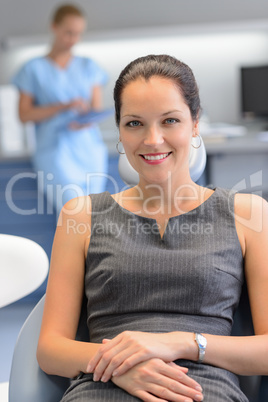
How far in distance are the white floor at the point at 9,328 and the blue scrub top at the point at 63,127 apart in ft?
2.33

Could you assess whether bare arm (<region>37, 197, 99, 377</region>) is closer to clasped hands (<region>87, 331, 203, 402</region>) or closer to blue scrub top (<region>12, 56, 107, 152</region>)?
clasped hands (<region>87, 331, 203, 402</region>)

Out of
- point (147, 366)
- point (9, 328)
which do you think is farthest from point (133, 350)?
point (9, 328)

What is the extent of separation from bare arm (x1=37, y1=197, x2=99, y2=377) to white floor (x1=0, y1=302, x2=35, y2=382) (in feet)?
3.87

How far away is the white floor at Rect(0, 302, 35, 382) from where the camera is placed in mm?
2490

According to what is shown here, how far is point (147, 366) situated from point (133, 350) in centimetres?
4

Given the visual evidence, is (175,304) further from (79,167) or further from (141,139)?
(79,167)

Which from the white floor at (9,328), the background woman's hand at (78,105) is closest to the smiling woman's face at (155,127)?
the white floor at (9,328)

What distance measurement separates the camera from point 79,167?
306 centimetres

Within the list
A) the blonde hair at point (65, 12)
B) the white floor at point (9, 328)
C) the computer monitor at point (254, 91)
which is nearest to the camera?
the white floor at point (9, 328)

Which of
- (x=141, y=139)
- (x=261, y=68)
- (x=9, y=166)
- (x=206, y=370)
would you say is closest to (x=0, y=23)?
(x=9, y=166)

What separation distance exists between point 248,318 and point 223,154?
1.93m

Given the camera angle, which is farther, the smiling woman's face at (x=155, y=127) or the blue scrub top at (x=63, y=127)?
the blue scrub top at (x=63, y=127)

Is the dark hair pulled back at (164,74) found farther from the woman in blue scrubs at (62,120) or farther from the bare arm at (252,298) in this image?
the woman in blue scrubs at (62,120)

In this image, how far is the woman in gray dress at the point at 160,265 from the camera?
1.18 m
